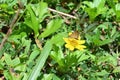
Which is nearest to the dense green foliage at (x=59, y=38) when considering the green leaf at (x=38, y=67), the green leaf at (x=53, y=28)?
the green leaf at (x=53, y=28)

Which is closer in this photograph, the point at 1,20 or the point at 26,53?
the point at 26,53

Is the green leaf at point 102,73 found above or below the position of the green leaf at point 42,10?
below

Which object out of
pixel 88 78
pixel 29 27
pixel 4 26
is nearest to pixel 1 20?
pixel 4 26

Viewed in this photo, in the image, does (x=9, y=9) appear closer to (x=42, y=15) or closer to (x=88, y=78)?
(x=42, y=15)

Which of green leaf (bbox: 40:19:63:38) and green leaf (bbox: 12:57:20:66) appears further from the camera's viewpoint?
green leaf (bbox: 40:19:63:38)

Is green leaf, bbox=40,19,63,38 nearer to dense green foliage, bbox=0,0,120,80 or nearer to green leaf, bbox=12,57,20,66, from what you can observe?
dense green foliage, bbox=0,0,120,80

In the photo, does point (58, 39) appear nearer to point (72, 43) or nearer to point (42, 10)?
point (72, 43)

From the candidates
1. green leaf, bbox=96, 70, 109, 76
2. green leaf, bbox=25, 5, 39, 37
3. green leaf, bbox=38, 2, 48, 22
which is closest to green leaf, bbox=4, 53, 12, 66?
green leaf, bbox=25, 5, 39, 37

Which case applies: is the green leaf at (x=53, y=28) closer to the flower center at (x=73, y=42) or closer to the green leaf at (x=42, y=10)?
the green leaf at (x=42, y=10)
